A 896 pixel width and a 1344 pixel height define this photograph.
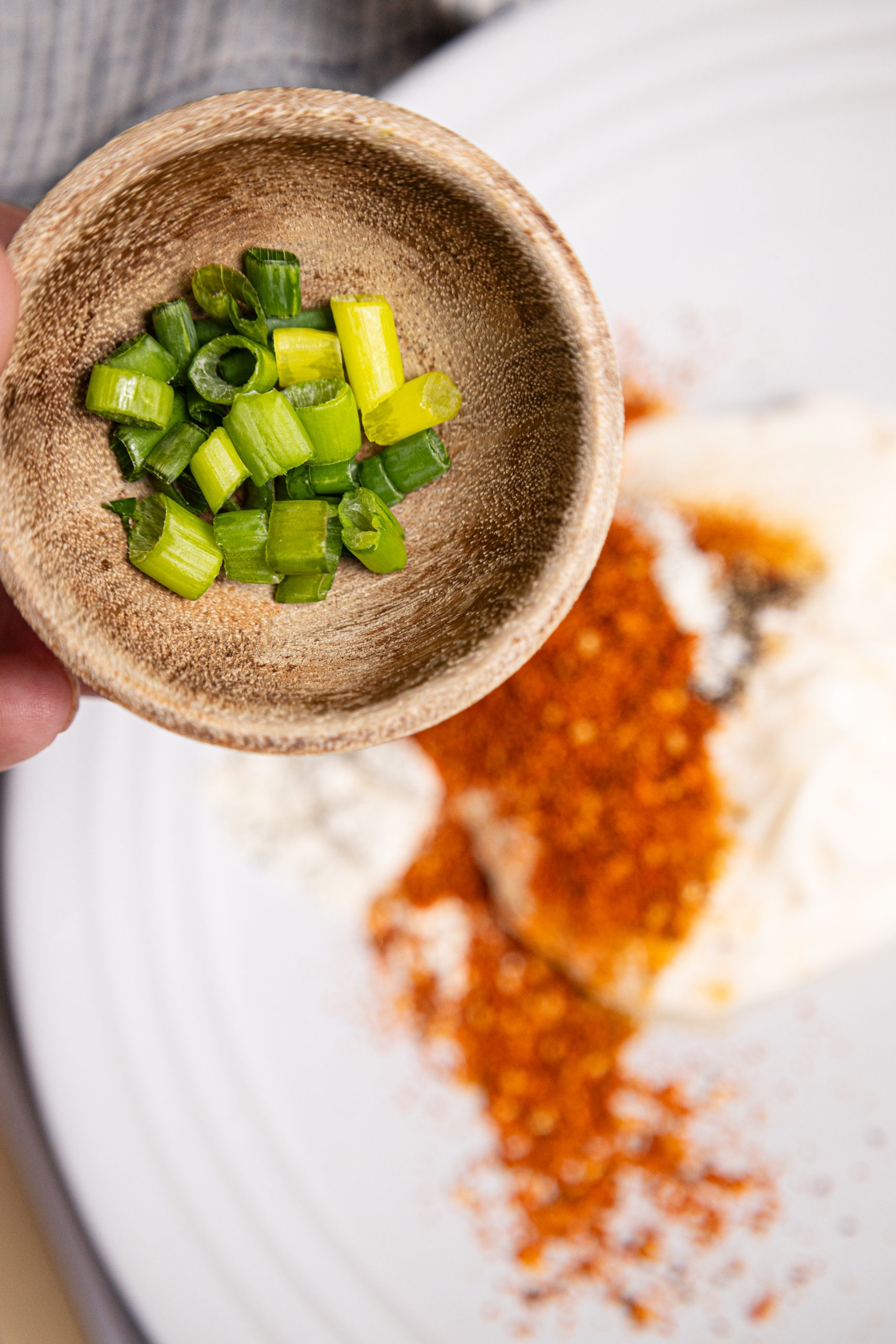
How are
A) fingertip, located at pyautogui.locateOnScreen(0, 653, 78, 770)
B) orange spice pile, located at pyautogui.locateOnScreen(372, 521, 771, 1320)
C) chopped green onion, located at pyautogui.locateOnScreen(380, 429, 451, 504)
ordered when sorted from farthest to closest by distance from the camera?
orange spice pile, located at pyautogui.locateOnScreen(372, 521, 771, 1320) < fingertip, located at pyautogui.locateOnScreen(0, 653, 78, 770) < chopped green onion, located at pyautogui.locateOnScreen(380, 429, 451, 504)

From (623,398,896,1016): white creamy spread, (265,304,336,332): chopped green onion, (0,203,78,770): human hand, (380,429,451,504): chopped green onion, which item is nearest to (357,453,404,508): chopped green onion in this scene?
(380,429,451,504): chopped green onion

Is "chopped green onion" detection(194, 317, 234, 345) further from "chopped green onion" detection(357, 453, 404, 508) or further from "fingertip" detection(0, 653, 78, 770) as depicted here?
"fingertip" detection(0, 653, 78, 770)

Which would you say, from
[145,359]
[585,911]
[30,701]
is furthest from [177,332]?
[585,911]

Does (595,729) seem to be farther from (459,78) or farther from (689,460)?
(459,78)

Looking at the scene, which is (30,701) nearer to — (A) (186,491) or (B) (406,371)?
(A) (186,491)

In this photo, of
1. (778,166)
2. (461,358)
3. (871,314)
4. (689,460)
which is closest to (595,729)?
(689,460)
